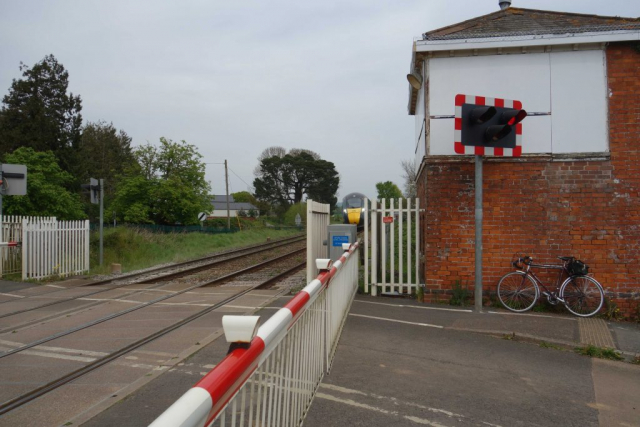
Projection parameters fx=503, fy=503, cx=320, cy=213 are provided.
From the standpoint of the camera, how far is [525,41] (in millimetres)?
8438

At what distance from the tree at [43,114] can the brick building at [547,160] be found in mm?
32683

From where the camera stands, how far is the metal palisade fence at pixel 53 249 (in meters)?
12.5

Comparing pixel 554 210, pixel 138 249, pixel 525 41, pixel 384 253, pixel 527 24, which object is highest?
pixel 527 24

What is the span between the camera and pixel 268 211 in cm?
7162

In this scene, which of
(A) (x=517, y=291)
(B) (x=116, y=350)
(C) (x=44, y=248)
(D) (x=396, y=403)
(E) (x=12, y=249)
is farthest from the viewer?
(E) (x=12, y=249)

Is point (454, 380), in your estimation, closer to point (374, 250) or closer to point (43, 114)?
point (374, 250)

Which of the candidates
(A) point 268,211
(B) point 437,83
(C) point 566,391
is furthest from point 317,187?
(C) point 566,391

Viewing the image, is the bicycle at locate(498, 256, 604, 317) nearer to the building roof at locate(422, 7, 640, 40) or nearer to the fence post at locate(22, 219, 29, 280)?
the building roof at locate(422, 7, 640, 40)

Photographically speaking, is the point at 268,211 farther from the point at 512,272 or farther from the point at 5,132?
the point at 512,272

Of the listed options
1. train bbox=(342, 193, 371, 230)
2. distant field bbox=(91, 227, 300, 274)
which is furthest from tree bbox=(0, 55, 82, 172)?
train bbox=(342, 193, 371, 230)

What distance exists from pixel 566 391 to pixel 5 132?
39.3m

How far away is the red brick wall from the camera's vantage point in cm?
812

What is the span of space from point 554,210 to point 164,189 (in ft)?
113

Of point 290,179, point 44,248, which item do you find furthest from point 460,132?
point 290,179
